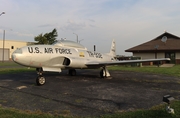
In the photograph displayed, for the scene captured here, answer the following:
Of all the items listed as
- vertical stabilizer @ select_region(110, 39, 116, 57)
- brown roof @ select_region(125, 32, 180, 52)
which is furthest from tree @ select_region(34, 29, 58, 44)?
vertical stabilizer @ select_region(110, 39, 116, 57)

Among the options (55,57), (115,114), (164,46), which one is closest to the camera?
(115,114)

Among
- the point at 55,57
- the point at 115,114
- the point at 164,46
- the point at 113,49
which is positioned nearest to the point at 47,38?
the point at 164,46

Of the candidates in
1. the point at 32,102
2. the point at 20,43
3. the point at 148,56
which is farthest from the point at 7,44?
the point at 32,102

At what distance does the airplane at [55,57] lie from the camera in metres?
9.27

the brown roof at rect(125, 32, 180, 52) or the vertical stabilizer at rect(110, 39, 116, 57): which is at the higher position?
the brown roof at rect(125, 32, 180, 52)

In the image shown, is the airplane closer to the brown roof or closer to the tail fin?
the tail fin

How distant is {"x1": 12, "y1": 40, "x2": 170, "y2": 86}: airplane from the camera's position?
30.4 feet

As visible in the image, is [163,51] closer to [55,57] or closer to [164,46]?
[164,46]

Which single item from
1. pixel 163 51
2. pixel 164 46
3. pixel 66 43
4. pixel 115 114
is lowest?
pixel 115 114

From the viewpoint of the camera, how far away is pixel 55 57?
1061 centimetres

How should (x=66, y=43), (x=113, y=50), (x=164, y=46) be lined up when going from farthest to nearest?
(x=164, y=46), (x=113, y=50), (x=66, y=43)

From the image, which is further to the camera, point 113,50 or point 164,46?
point 164,46

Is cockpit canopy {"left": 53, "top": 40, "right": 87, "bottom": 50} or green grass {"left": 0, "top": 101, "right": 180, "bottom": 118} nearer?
green grass {"left": 0, "top": 101, "right": 180, "bottom": 118}

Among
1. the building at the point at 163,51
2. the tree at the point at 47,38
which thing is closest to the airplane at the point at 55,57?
the building at the point at 163,51
